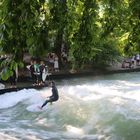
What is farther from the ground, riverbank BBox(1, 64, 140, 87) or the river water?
riverbank BBox(1, 64, 140, 87)

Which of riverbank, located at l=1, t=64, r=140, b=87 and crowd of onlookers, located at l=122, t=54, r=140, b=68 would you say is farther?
crowd of onlookers, located at l=122, t=54, r=140, b=68

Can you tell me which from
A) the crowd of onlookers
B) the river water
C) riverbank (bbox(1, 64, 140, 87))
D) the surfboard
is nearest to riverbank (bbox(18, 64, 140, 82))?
riverbank (bbox(1, 64, 140, 87))

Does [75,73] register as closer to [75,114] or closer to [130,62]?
[130,62]

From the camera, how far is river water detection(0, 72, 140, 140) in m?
15.7

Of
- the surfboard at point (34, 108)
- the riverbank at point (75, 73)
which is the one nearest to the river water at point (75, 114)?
the surfboard at point (34, 108)

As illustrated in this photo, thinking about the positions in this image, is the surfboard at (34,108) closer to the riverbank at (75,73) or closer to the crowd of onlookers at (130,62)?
the riverbank at (75,73)

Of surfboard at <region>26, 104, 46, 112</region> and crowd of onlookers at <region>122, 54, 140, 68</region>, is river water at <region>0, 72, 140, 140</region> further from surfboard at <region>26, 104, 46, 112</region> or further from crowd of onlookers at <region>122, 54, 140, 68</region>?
crowd of onlookers at <region>122, 54, 140, 68</region>

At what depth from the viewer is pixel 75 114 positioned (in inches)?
724

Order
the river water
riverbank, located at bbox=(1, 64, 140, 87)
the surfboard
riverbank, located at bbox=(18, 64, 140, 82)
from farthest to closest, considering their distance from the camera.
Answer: riverbank, located at bbox=(18, 64, 140, 82) < riverbank, located at bbox=(1, 64, 140, 87) < the surfboard < the river water

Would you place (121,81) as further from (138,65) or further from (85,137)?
(85,137)

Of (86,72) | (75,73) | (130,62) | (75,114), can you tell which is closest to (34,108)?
(75,114)

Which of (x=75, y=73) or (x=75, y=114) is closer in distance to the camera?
(x=75, y=114)

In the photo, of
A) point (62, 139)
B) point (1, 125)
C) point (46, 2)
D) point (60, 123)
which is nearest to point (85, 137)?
point (62, 139)

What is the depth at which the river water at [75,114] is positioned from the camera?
1573 centimetres
